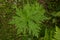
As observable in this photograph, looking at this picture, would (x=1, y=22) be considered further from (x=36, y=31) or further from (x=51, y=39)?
(x=51, y=39)

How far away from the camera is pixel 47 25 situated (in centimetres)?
322

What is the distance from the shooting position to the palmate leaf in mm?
2839

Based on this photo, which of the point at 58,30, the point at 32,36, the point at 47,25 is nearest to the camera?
the point at 58,30

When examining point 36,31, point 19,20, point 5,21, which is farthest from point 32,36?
point 5,21

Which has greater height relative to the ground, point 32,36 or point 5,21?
point 5,21

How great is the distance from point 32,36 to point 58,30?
45 centimetres

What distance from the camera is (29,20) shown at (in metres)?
2.87

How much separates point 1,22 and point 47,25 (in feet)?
2.63

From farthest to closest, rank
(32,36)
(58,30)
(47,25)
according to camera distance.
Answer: (47,25)
(32,36)
(58,30)

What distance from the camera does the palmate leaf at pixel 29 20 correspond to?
2.84 m

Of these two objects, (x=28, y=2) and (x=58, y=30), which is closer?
(x=58, y=30)

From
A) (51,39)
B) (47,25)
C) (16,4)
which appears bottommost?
(51,39)

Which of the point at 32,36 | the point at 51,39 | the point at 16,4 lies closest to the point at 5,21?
the point at 16,4

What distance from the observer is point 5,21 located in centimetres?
328
